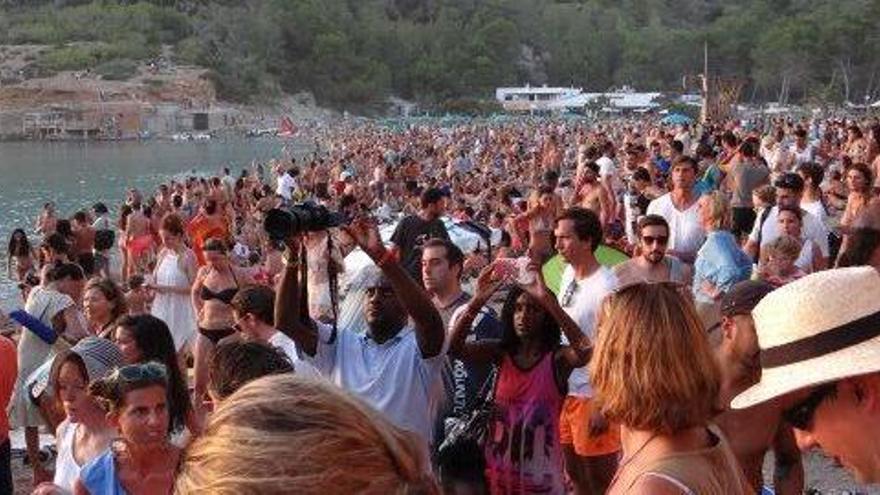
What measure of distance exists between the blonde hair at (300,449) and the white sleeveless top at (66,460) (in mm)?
2626

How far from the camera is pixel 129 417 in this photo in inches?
144

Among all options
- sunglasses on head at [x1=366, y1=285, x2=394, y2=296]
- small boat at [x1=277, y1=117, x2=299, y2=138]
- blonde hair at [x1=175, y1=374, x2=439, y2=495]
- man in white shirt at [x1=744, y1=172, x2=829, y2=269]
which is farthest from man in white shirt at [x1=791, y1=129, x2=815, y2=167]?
small boat at [x1=277, y1=117, x2=299, y2=138]

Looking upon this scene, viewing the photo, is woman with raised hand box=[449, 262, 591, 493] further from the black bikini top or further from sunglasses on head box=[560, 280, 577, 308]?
the black bikini top

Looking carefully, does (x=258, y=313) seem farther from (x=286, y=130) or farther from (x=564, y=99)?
(x=564, y=99)

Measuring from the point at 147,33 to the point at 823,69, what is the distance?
67.1 metres

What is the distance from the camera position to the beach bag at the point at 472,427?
15.3 ft

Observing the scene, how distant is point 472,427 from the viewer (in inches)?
186

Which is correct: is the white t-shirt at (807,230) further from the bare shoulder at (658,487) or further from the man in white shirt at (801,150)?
the man in white shirt at (801,150)

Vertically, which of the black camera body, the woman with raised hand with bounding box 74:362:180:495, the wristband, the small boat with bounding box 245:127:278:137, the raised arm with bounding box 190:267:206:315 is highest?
the black camera body

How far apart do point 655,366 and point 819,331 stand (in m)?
0.47

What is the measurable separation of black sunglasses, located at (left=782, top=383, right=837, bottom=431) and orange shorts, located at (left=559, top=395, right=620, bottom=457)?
2.50 m

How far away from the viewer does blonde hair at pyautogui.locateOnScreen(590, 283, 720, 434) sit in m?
2.63

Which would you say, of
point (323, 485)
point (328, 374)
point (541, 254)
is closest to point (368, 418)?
point (323, 485)

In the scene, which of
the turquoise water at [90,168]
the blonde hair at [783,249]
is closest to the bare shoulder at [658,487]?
the blonde hair at [783,249]
